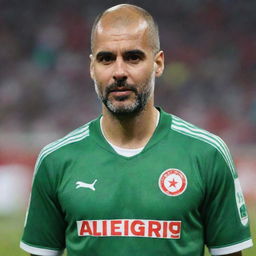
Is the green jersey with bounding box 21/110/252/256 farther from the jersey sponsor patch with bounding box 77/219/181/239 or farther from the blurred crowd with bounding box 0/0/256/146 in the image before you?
the blurred crowd with bounding box 0/0/256/146

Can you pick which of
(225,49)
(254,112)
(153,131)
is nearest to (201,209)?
(153,131)

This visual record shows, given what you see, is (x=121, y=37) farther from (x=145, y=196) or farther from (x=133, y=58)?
(x=145, y=196)

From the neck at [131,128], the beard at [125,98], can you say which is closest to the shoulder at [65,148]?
the neck at [131,128]

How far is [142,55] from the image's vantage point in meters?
3.15

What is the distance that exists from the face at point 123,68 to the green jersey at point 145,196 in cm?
25

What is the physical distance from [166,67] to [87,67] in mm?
1433

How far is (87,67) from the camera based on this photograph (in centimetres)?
1412

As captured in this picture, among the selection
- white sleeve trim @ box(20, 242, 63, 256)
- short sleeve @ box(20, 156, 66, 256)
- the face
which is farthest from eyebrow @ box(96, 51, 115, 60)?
white sleeve trim @ box(20, 242, 63, 256)

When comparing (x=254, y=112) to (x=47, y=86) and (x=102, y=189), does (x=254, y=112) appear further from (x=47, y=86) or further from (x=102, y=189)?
(x=102, y=189)

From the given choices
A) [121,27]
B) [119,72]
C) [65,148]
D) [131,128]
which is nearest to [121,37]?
[121,27]

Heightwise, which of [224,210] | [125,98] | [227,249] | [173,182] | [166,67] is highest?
[166,67]

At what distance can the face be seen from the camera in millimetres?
3076

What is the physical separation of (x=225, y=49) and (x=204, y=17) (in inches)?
31.9

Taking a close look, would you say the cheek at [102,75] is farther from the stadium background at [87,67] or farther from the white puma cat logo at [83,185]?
the stadium background at [87,67]
